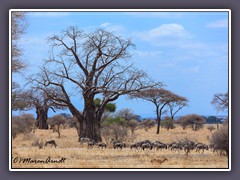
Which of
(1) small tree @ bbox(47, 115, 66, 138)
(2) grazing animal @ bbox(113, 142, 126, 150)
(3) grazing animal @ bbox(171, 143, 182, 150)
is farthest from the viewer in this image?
(1) small tree @ bbox(47, 115, 66, 138)

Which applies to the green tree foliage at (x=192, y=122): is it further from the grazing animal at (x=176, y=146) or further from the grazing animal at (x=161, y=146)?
the grazing animal at (x=161, y=146)

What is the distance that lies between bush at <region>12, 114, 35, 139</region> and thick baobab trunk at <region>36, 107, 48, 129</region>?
37 cm

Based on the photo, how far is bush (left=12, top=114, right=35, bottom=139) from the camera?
14784 millimetres

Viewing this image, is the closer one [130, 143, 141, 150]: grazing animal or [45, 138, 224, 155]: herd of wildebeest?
[45, 138, 224, 155]: herd of wildebeest

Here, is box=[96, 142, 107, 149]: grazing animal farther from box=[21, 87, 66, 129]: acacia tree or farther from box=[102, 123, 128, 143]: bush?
box=[21, 87, 66, 129]: acacia tree

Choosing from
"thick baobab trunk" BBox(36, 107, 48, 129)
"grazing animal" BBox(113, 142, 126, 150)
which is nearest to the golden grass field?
"grazing animal" BBox(113, 142, 126, 150)

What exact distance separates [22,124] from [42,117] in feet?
10.9

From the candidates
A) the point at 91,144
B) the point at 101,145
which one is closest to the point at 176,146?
the point at 101,145

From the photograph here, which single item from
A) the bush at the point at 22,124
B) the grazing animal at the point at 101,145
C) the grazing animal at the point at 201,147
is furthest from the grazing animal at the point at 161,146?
the bush at the point at 22,124

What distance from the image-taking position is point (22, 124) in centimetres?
1645

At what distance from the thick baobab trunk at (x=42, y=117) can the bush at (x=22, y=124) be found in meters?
0.37

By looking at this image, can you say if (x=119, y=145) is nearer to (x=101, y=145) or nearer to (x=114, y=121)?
(x=101, y=145)

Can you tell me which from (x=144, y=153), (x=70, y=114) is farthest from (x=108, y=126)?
(x=144, y=153)

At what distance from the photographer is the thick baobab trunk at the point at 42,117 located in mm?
18656
